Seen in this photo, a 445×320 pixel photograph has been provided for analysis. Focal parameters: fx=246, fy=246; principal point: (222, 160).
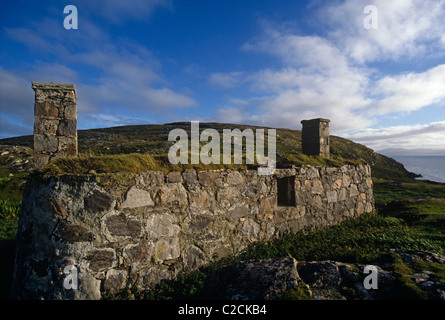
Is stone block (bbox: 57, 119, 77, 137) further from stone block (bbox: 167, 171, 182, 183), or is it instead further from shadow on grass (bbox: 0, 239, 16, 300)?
shadow on grass (bbox: 0, 239, 16, 300)

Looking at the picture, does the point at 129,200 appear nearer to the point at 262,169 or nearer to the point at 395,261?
the point at 262,169

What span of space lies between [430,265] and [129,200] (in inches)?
205

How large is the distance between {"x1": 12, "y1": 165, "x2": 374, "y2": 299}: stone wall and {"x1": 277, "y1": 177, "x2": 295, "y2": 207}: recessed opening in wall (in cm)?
114

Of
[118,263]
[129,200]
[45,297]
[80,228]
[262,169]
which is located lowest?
[45,297]

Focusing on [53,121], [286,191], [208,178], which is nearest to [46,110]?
[53,121]

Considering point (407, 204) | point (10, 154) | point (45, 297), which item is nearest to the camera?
point (45, 297)

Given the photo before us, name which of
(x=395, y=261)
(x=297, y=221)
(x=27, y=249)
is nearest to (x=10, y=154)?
(x=27, y=249)

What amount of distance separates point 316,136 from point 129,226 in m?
7.07

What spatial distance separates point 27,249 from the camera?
158 inches

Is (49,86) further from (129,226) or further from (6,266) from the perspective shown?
(6,266)

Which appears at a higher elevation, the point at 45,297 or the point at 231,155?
the point at 231,155

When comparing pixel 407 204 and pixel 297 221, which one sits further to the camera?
pixel 407 204

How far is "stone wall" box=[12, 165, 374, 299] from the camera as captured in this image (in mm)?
3881

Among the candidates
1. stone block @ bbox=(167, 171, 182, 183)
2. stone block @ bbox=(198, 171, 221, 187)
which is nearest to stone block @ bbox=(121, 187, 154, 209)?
stone block @ bbox=(167, 171, 182, 183)
